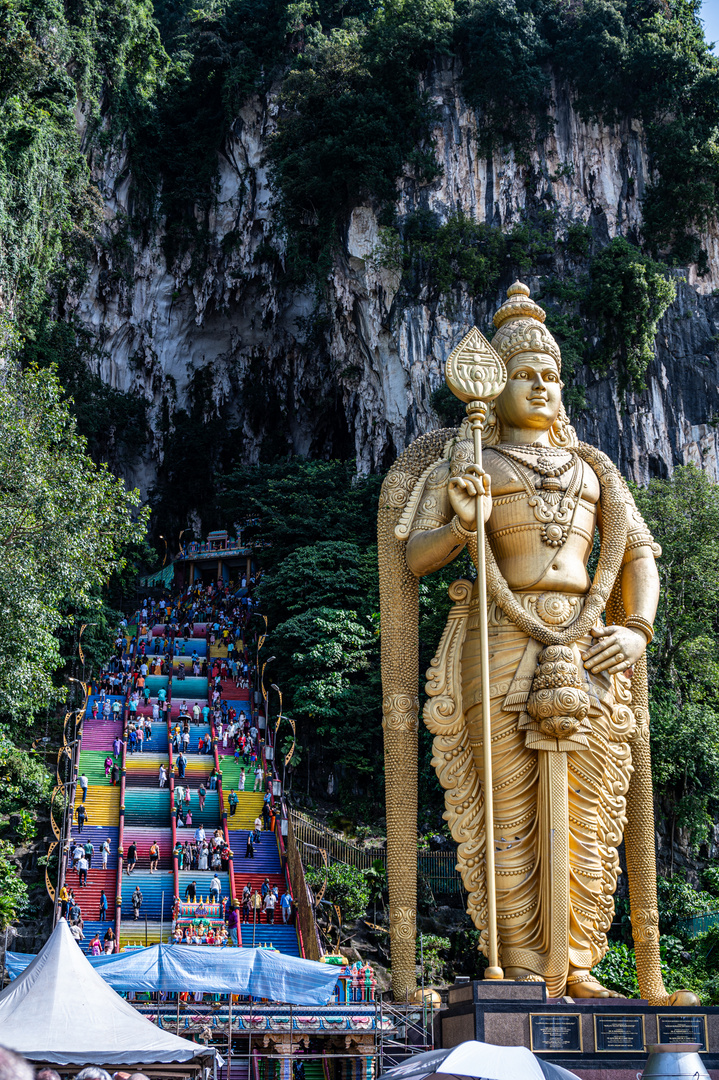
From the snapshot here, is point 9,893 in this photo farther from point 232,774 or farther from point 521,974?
point 521,974

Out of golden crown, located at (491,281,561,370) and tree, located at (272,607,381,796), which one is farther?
tree, located at (272,607,381,796)

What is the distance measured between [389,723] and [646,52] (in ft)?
86.9

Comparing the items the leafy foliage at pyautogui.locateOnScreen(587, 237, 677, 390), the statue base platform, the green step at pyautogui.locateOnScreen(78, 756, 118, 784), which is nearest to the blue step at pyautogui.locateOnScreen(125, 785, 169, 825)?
the green step at pyautogui.locateOnScreen(78, 756, 118, 784)

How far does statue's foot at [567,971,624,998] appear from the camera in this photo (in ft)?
24.1

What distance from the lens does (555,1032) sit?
22.0ft

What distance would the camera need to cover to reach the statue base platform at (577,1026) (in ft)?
21.6

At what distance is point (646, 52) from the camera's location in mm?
29938

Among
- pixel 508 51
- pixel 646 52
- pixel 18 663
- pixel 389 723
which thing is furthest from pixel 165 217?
pixel 389 723

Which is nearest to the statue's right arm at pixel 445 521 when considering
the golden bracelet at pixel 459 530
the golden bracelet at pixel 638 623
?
the golden bracelet at pixel 459 530

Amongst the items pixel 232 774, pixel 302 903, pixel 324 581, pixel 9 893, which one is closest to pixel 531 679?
pixel 302 903

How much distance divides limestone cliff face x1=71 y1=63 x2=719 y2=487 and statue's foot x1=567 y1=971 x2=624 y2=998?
21.1 meters

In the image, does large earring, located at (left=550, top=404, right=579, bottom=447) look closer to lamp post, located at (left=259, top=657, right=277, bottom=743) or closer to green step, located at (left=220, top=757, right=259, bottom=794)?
green step, located at (left=220, top=757, right=259, bottom=794)

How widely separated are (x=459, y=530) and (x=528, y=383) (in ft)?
4.71

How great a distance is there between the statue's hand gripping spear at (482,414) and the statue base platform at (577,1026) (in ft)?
1.71
